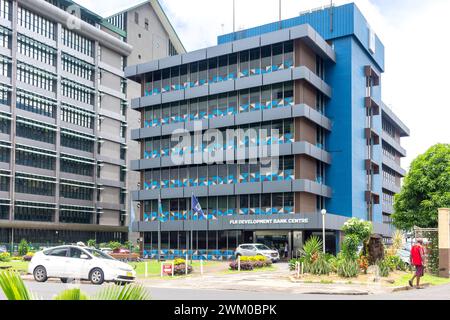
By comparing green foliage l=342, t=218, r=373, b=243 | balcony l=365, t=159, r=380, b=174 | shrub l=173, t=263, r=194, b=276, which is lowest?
shrub l=173, t=263, r=194, b=276

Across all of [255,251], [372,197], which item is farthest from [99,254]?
[372,197]

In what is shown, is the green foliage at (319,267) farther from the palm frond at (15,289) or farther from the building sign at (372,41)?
the building sign at (372,41)

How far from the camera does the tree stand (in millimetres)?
56469

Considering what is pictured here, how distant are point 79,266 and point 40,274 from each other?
6.84 ft

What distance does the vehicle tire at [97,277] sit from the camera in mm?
24578

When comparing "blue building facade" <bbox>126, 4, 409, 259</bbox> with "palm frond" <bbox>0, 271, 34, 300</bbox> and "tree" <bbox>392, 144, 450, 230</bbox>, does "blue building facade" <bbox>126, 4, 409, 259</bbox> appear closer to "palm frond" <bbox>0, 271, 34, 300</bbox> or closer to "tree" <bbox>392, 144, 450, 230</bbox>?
"tree" <bbox>392, 144, 450, 230</bbox>

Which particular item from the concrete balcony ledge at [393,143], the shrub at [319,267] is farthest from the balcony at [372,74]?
the shrub at [319,267]

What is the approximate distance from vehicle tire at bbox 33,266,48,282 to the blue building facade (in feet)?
100

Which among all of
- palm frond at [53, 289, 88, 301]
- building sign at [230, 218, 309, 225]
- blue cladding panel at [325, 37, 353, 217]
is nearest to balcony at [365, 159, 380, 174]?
blue cladding panel at [325, 37, 353, 217]

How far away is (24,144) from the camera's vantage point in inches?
3140

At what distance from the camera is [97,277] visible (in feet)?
80.9

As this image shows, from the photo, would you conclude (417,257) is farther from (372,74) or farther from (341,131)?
(372,74)

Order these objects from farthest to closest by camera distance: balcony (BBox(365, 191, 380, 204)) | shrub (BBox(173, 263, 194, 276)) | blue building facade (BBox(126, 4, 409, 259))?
balcony (BBox(365, 191, 380, 204)) < blue building facade (BBox(126, 4, 409, 259)) < shrub (BBox(173, 263, 194, 276))

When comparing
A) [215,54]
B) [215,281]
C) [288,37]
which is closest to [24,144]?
[215,54]
